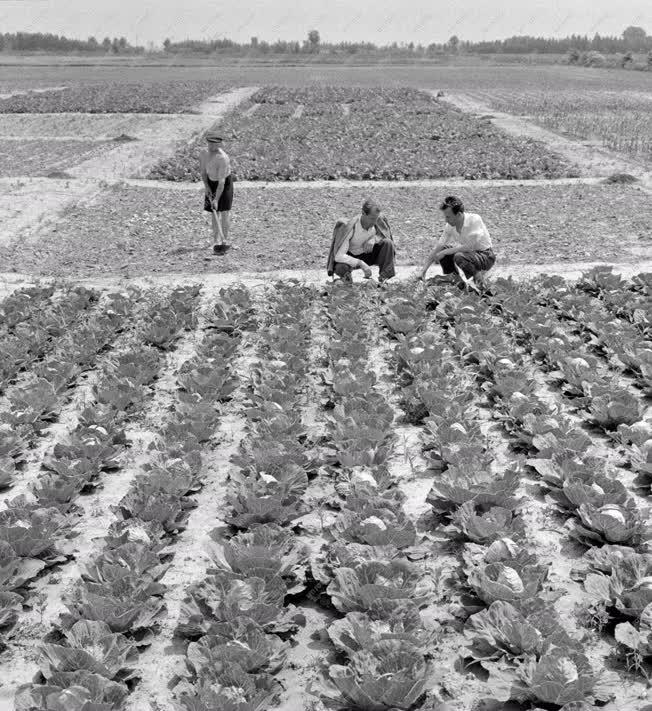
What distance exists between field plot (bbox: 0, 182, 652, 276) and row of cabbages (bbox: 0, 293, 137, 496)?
236 centimetres

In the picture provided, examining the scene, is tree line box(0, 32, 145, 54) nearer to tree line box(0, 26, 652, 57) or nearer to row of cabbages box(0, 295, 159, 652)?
tree line box(0, 26, 652, 57)

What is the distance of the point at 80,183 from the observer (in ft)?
54.8

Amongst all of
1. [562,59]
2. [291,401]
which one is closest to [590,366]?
[291,401]

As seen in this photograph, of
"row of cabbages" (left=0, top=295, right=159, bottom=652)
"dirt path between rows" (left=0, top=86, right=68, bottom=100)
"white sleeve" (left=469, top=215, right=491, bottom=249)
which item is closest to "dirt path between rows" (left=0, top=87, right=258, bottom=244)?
"white sleeve" (left=469, top=215, right=491, bottom=249)

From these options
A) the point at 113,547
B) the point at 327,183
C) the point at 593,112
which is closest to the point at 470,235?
the point at 113,547

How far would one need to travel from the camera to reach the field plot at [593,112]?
22823mm

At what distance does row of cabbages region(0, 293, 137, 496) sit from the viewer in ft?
17.4

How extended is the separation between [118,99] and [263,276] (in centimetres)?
2969

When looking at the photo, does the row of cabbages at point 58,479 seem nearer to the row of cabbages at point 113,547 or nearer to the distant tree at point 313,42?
the row of cabbages at point 113,547

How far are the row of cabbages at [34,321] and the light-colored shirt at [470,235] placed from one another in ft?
11.4

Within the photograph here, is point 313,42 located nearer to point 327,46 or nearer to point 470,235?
point 327,46

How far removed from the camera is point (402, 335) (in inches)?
287

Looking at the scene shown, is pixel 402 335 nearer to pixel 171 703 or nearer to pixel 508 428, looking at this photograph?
pixel 508 428

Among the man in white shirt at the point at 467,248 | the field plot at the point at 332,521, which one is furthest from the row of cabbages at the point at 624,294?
the man in white shirt at the point at 467,248
